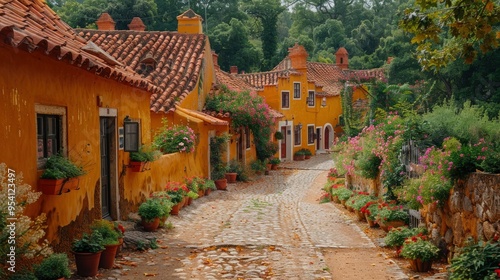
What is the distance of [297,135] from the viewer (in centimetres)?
3594

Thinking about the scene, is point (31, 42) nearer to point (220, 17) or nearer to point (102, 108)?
point (102, 108)

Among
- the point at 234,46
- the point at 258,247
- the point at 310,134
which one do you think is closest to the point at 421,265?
the point at 258,247

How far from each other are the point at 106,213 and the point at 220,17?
43.9 m

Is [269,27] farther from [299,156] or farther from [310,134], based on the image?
[299,156]

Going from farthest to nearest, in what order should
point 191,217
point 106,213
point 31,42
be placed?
1. point 191,217
2. point 106,213
3. point 31,42

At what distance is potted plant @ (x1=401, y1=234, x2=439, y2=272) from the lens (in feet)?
25.2

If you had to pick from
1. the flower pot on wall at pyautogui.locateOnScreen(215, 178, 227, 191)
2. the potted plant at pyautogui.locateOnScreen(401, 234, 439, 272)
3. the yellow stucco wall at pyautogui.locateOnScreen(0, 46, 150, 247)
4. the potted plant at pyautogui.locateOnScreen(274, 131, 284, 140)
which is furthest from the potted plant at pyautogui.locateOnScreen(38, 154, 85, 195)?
the potted plant at pyautogui.locateOnScreen(274, 131, 284, 140)

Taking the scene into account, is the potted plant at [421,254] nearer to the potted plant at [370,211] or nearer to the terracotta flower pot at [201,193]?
the potted plant at [370,211]

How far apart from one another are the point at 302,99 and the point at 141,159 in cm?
2540

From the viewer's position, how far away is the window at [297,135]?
3557 cm

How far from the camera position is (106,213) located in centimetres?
1044

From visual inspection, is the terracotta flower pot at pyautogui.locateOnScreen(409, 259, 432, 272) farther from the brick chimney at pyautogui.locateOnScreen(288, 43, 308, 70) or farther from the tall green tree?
the tall green tree

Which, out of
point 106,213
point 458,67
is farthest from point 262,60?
point 106,213

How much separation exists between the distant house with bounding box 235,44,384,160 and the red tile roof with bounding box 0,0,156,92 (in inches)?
835
